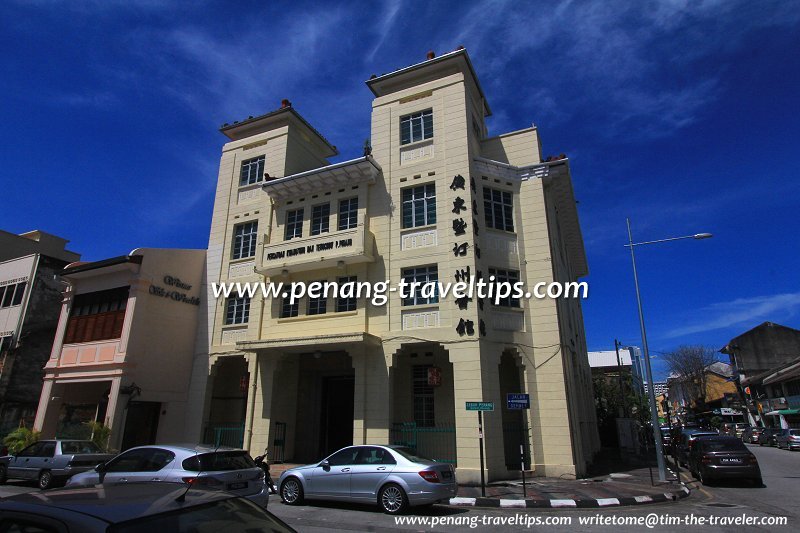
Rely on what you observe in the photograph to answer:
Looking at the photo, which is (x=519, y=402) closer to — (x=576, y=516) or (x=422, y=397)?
(x=576, y=516)

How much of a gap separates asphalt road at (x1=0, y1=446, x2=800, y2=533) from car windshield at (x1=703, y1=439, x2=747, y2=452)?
1.95 meters

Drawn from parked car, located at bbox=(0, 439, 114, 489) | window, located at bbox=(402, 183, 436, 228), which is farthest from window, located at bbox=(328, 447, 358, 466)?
window, located at bbox=(402, 183, 436, 228)

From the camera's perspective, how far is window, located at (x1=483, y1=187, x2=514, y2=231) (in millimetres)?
20031

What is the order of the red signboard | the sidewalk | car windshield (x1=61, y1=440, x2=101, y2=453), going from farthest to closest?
1. the red signboard
2. car windshield (x1=61, y1=440, x2=101, y2=453)
3. the sidewalk

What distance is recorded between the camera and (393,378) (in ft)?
64.6

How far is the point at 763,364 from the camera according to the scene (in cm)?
5503

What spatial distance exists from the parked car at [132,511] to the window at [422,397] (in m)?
16.4

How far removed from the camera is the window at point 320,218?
859 inches

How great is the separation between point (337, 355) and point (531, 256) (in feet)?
32.3

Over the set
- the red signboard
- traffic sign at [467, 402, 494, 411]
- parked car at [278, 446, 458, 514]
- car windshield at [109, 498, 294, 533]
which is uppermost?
the red signboard

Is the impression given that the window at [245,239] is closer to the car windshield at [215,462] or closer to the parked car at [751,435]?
the car windshield at [215,462]

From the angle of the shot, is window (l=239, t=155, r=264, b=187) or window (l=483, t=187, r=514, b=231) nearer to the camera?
window (l=483, t=187, r=514, b=231)

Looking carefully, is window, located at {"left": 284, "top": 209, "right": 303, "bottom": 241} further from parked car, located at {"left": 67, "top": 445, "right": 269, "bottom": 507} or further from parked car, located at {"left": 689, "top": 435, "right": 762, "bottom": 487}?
parked car, located at {"left": 689, "top": 435, "right": 762, "bottom": 487}

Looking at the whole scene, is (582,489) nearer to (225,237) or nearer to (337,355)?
(337,355)
